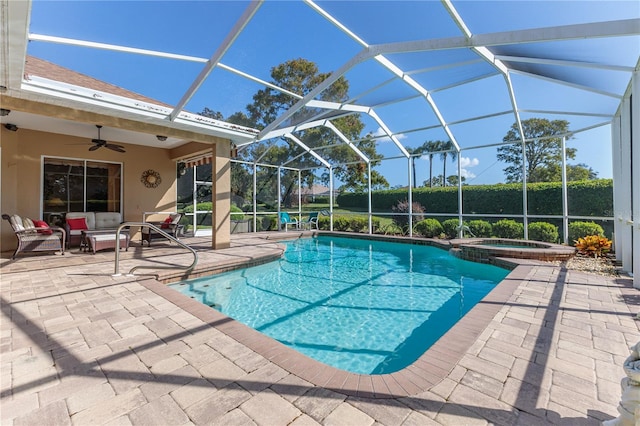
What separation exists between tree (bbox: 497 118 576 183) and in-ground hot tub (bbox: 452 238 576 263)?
3627 millimetres

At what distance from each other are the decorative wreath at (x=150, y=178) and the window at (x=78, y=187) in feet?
2.50

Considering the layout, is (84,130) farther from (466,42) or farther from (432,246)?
(432,246)

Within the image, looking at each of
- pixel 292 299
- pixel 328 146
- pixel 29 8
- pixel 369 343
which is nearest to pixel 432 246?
pixel 328 146

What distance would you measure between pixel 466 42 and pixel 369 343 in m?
5.36

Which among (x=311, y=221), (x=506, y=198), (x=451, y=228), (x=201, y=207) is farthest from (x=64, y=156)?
(x=506, y=198)

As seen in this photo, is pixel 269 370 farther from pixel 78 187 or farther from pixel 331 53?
pixel 78 187

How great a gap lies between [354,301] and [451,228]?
8595mm

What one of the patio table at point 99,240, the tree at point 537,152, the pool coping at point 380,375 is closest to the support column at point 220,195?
the patio table at point 99,240

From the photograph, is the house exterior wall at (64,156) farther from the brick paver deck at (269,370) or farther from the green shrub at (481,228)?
the green shrub at (481,228)

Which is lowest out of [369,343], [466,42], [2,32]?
[369,343]

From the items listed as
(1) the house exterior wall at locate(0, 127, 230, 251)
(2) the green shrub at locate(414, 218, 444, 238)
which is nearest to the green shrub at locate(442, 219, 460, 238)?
(2) the green shrub at locate(414, 218, 444, 238)

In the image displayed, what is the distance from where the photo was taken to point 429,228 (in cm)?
1292

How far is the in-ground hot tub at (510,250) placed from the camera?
25.2ft

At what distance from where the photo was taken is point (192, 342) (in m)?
3.01
